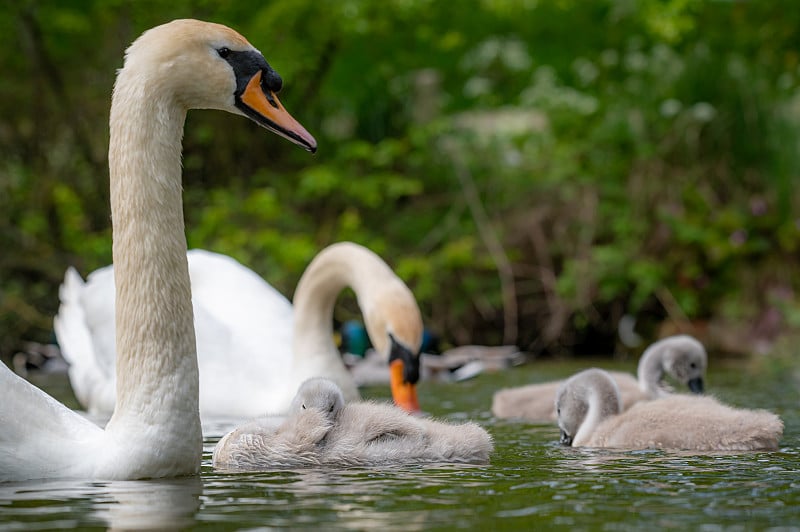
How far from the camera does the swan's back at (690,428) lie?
564 cm

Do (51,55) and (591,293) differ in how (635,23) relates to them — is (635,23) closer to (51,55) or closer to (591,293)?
(591,293)

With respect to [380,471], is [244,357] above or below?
above

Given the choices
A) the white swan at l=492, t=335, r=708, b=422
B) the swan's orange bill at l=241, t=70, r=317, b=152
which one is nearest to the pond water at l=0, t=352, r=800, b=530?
the swan's orange bill at l=241, t=70, r=317, b=152

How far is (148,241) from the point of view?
4918mm

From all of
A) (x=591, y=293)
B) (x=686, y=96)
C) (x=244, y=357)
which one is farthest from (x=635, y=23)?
(x=244, y=357)

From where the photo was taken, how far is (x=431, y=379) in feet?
37.4

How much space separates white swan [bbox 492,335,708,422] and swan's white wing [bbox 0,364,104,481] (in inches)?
141

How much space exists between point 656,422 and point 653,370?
2.12 metres

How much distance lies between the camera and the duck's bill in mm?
8023

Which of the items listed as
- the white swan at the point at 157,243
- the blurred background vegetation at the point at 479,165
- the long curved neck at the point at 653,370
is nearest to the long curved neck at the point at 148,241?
the white swan at the point at 157,243

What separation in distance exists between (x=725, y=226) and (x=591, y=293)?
1.60m

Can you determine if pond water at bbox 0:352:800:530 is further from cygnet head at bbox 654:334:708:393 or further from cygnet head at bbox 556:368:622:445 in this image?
cygnet head at bbox 654:334:708:393

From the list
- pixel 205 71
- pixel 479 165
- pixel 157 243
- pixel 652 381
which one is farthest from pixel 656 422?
pixel 479 165

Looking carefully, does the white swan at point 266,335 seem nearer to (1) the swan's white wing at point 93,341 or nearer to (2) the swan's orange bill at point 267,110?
(1) the swan's white wing at point 93,341
